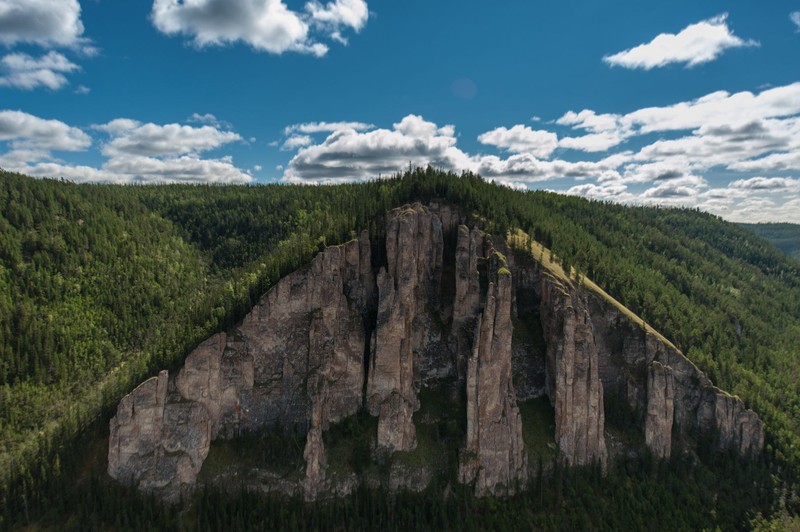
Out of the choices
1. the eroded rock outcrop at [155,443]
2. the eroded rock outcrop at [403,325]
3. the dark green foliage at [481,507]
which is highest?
the eroded rock outcrop at [403,325]

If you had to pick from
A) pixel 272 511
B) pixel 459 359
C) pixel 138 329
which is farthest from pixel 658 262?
pixel 138 329

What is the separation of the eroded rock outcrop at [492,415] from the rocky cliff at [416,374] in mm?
255

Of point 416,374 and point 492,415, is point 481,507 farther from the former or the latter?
point 416,374

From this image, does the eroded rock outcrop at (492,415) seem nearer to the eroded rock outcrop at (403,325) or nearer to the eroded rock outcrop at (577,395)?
the eroded rock outcrop at (577,395)

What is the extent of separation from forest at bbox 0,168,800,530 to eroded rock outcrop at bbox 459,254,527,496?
4066 mm

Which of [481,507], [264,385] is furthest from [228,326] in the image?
[481,507]

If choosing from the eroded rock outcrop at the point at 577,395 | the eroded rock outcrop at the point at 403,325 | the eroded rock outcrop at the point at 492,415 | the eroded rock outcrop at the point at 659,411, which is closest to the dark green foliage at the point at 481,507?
the eroded rock outcrop at the point at 492,415

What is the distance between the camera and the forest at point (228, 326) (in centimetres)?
7175

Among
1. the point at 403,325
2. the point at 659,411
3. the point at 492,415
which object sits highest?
the point at 403,325

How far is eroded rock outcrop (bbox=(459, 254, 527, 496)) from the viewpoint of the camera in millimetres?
77750

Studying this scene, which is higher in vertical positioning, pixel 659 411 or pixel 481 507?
pixel 659 411

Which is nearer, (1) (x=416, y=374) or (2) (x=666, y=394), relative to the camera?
(2) (x=666, y=394)

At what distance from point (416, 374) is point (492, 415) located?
16689 mm

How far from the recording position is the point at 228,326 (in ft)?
268
